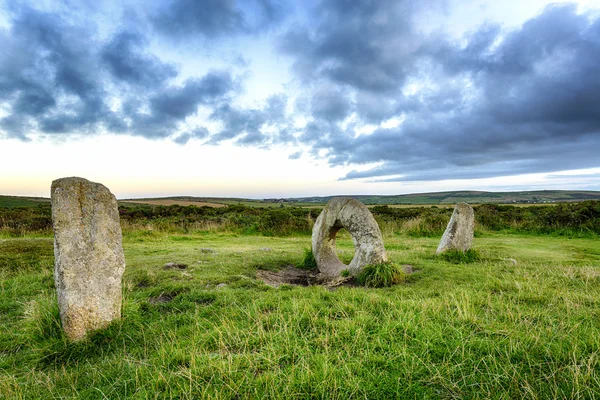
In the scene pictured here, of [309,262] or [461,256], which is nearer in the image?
[309,262]

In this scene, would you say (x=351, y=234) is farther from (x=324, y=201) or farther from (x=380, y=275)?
(x=324, y=201)

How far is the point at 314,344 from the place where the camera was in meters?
4.20

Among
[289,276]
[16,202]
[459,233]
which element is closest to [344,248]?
[459,233]

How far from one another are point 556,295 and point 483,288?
1266 millimetres

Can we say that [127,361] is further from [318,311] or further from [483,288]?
[483,288]

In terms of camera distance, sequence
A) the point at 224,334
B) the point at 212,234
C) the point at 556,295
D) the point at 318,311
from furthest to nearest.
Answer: the point at 212,234 < the point at 556,295 < the point at 318,311 < the point at 224,334

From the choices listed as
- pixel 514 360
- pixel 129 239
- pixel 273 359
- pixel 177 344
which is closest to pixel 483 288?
pixel 514 360

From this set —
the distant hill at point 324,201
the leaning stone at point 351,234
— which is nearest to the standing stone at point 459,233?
the leaning stone at point 351,234

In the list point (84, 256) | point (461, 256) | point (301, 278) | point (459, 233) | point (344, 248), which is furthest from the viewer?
point (344, 248)

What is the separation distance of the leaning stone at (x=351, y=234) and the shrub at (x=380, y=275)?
0.85 feet

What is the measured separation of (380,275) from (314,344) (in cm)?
444

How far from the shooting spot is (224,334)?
15.1 feet

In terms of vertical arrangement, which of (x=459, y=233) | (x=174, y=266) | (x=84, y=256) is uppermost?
(x=84, y=256)

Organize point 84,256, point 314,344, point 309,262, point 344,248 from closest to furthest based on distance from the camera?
point 314,344, point 84,256, point 309,262, point 344,248
